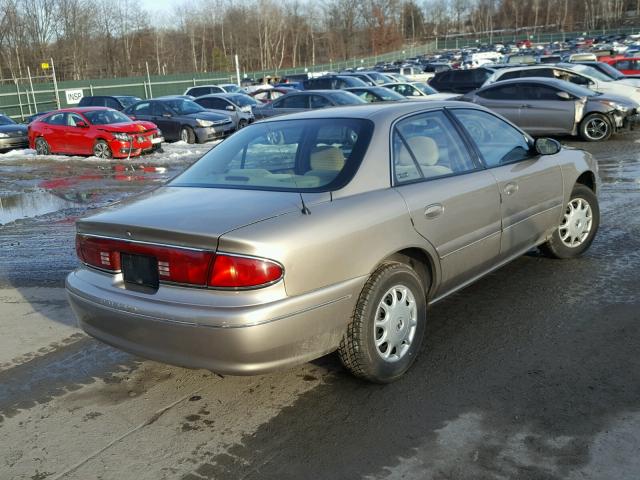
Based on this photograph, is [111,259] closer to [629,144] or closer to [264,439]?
[264,439]

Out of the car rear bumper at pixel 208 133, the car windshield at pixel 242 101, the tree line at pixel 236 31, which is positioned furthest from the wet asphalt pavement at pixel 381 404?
the tree line at pixel 236 31

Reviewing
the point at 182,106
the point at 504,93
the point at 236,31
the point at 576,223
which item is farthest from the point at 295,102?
the point at 236,31

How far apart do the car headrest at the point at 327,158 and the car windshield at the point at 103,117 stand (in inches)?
576

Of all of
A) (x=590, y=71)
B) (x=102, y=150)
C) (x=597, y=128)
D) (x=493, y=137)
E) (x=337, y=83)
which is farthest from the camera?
(x=337, y=83)

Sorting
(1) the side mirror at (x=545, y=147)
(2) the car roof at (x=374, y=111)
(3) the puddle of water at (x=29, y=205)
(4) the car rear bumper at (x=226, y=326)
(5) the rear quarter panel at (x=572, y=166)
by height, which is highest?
(2) the car roof at (x=374, y=111)

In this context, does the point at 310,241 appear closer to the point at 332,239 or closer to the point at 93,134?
the point at 332,239

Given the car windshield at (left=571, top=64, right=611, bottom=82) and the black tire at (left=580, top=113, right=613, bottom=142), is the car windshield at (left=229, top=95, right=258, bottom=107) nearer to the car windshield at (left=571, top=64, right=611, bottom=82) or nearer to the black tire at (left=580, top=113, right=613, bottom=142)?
the car windshield at (left=571, top=64, right=611, bottom=82)

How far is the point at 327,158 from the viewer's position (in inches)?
160

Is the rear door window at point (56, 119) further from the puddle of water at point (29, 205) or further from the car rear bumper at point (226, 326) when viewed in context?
the car rear bumper at point (226, 326)

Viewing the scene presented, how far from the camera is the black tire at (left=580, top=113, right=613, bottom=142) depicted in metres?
14.8

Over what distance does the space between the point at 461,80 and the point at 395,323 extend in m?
23.7

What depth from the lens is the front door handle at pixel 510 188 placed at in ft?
15.7

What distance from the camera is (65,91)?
36844 millimetres

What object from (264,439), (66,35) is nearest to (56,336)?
(264,439)
